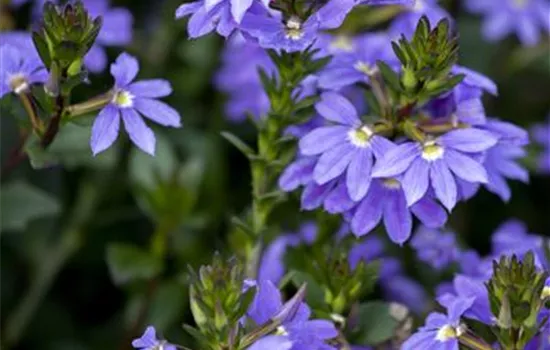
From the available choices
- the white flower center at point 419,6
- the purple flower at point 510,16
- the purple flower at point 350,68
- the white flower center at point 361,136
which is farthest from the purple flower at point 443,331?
the purple flower at point 510,16

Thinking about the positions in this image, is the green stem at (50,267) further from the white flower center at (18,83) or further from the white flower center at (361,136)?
the white flower center at (361,136)

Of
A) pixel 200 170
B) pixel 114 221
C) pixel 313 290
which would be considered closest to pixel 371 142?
pixel 313 290

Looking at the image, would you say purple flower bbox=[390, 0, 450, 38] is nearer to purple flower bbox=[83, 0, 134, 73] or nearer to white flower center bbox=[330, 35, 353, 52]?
white flower center bbox=[330, 35, 353, 52]

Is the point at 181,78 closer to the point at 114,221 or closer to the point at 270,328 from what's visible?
the point at 114,221

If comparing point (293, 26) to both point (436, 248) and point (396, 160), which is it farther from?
point (436, 248)

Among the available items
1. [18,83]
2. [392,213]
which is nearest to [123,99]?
[18,83]

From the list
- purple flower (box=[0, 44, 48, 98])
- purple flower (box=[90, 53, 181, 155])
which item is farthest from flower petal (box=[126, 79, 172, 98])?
purple flower (box=[0, 44, 48, 98])
